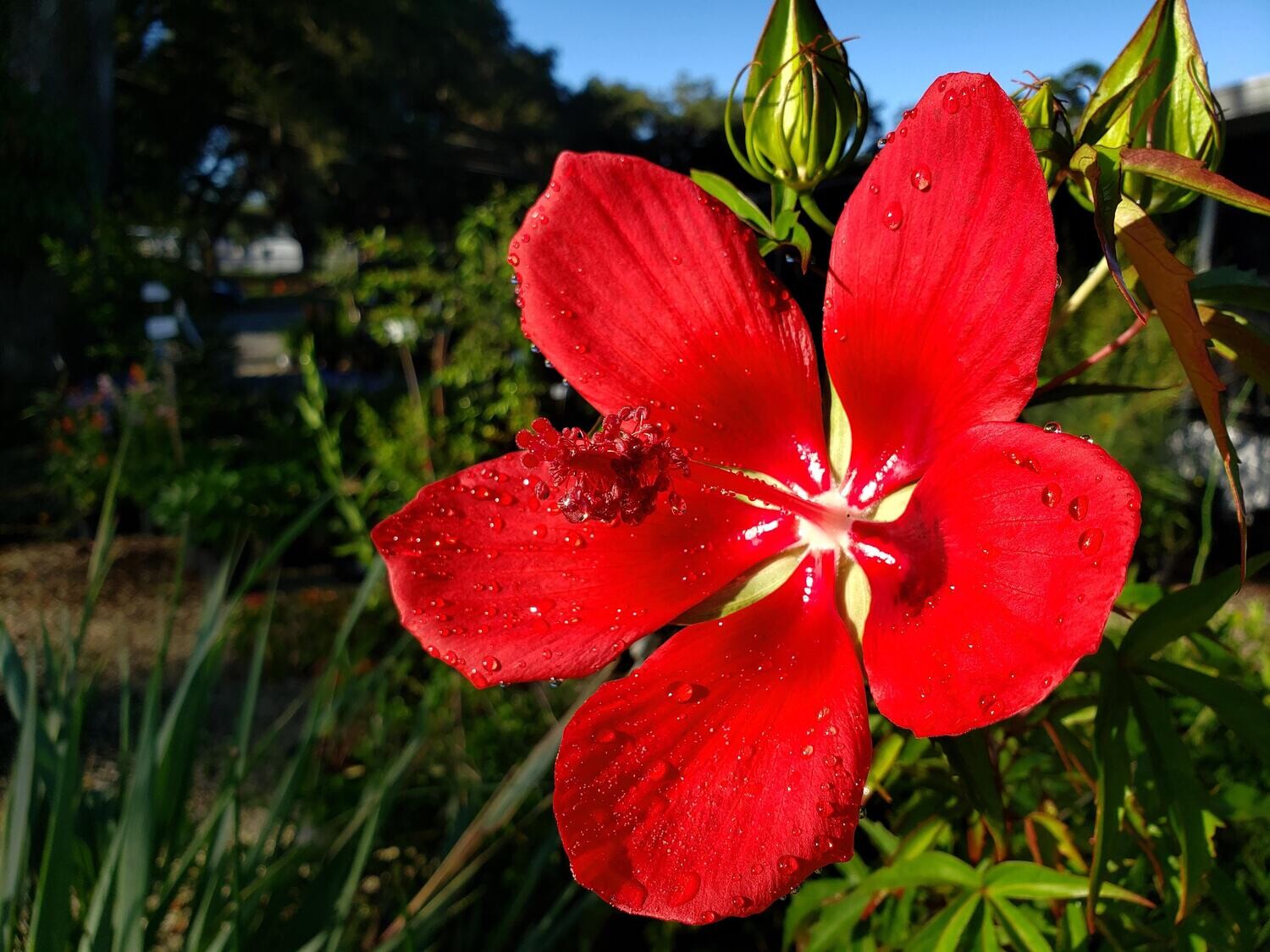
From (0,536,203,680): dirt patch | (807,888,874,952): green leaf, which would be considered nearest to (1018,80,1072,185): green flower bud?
(807,888,874,952): green leaf

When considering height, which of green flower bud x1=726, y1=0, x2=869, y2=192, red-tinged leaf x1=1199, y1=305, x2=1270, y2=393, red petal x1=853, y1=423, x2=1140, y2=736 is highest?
green flower bud x1=726, y1=0, x2=869, y2=192

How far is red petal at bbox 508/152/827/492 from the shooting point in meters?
0.58

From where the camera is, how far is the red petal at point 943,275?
1.43 feet

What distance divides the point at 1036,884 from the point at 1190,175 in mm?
652

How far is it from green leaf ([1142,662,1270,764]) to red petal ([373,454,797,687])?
1.16ft

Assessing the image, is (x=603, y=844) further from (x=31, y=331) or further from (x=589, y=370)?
(x=31, y=331)

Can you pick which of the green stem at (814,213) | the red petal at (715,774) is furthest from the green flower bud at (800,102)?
the red petal at (715,774)

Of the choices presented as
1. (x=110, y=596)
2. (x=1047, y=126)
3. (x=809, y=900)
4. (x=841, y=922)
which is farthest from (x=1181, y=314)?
(x=110, y=596)

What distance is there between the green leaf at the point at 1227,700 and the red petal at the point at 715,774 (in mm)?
351

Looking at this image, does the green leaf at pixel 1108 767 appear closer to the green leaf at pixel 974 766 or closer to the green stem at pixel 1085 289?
the green leaf at pixel 974 766

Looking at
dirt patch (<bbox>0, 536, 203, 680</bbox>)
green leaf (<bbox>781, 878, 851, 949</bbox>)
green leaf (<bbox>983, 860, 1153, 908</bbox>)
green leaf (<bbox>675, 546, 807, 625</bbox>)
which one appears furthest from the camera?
dirt patch (<bbox>0, 536, 203, 680</bbox>)

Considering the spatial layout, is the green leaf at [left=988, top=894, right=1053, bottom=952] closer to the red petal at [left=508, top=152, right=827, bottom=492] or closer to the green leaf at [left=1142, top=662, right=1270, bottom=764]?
the green leaf at [left=1142, top=662, right=1270, bottom=764]

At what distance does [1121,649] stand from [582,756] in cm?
49

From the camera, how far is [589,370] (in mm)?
606
